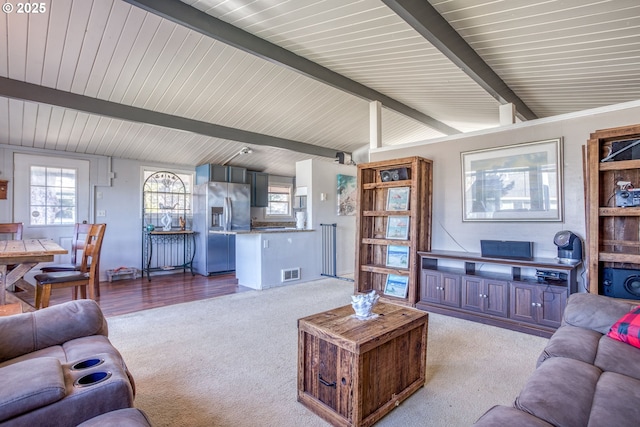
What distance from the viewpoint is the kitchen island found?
511 cm

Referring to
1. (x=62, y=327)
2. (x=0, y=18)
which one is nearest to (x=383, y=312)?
(x=62, y=327)

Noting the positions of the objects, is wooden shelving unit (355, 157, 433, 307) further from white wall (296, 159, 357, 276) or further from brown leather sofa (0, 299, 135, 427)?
brown leather sofa (0, 299, 135, 427)

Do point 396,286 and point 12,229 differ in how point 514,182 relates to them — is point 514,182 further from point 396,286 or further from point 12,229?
point 12,229

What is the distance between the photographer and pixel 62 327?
1.70 meters

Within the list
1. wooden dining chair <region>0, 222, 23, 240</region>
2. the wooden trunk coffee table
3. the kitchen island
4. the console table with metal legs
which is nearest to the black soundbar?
the wooden trunk coffee table

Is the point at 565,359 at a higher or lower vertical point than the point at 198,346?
higher

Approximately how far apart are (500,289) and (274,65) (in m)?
3.86

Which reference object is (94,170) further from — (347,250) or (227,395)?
(227,395)

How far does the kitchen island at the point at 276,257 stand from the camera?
511cm

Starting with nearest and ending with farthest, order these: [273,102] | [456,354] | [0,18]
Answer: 1. [456,354]
2. [0,18]
3. [273,102]

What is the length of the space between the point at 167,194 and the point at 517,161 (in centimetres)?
622

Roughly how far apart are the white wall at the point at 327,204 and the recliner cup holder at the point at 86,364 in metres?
4.59

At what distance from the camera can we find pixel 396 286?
14.2 ft

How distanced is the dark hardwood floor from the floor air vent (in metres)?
0.66
